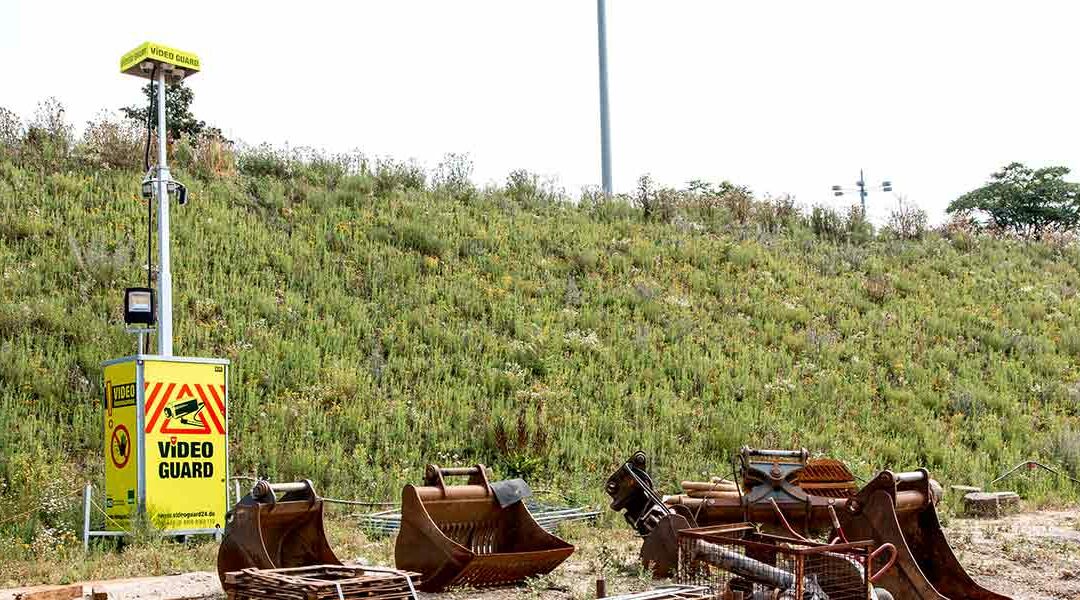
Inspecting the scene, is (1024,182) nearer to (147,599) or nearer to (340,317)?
(340,317)

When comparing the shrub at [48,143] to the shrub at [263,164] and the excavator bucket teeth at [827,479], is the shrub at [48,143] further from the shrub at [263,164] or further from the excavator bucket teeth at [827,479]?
the excavator bucket teeth at [827,479]

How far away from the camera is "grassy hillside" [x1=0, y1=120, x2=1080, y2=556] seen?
15422mm

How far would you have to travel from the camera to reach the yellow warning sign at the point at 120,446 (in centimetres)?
1152

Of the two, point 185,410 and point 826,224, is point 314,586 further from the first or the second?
point 826,224

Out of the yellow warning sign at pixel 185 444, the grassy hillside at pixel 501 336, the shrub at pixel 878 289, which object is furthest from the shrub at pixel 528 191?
the yellow warning sign at pixel 185 444

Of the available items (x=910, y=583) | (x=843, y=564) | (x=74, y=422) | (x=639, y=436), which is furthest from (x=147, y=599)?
(x=639, y=436)

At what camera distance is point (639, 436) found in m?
17.0

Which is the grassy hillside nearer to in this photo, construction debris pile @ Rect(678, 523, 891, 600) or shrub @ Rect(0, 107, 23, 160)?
shrub @ Rect(0, 107, 23, 160)

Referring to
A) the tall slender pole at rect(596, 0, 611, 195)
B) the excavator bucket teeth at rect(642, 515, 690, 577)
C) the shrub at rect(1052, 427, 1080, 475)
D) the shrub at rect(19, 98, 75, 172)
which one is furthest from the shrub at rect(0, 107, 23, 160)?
the shrub at rect(1052, 427, 1080, 475)

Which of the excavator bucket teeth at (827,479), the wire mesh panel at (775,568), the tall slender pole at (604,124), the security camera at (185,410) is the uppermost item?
the tall slender pole at (604,124)

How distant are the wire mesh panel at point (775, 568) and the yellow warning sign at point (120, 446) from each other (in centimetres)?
584

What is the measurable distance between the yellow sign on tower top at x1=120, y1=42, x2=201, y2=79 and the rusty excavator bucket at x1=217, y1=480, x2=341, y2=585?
19.7ft

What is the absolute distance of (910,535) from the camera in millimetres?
9109

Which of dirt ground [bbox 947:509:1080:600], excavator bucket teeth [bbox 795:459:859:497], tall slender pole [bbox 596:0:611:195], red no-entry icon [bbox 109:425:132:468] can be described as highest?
tall slender pole [bbox 596:0:611:195]
